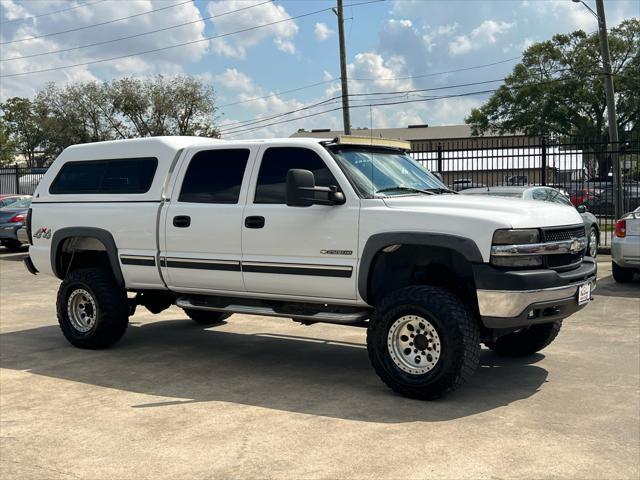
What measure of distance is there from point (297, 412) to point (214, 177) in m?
2.60

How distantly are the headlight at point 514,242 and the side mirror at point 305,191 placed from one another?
4.51 feet

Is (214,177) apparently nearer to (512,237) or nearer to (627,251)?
(512,237)

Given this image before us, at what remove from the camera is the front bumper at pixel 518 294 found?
17.7 ft

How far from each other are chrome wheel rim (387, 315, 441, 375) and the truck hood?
894 millimetres

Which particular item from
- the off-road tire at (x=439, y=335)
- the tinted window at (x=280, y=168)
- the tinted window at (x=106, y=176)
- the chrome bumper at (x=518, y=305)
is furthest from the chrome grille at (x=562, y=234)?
the tinted window at (x=106, y=176)

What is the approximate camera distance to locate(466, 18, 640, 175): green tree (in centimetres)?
5097

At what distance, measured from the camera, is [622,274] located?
485 inches

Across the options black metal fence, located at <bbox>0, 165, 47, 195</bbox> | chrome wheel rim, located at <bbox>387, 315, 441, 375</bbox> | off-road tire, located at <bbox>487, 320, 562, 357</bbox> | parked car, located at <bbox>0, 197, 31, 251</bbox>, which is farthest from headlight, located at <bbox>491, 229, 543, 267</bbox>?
black metal fence, located at <bbox>0, 165, 47, 195</bbox>

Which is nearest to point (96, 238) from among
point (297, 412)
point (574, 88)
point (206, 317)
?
point (206, 317)

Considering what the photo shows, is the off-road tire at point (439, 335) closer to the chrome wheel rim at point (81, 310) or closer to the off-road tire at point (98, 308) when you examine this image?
the off-road tire at point (98, 308)

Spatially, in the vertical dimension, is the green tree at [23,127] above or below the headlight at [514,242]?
above

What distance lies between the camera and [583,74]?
51062 millimetres

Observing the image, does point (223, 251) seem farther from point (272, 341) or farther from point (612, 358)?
point (612, 358)

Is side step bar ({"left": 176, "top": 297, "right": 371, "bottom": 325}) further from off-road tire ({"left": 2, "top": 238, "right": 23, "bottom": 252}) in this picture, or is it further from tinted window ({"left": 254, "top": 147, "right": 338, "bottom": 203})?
off-road tire ({"left": 2, "top": 238, "right": 23, "bottom": 252})
